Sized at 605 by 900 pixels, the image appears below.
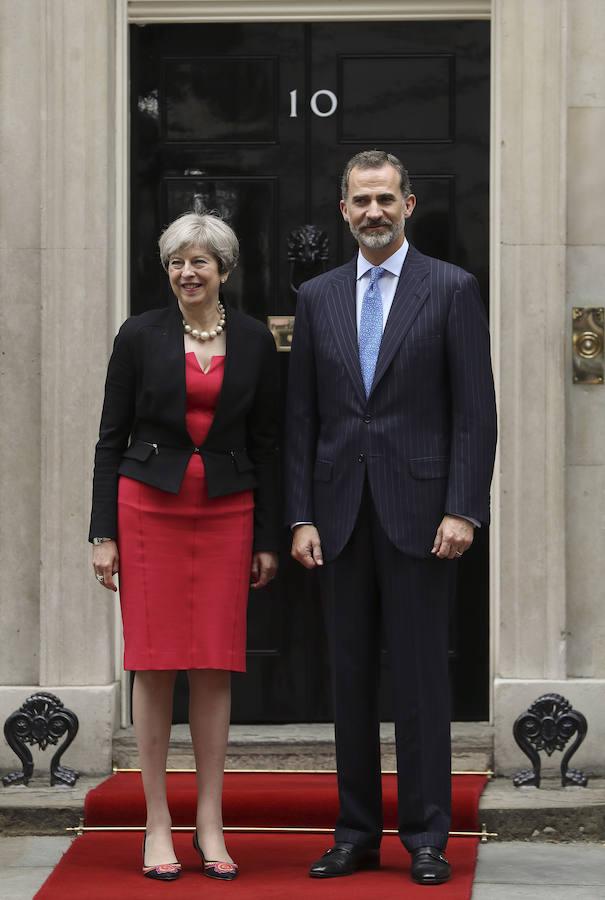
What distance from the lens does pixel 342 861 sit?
5219mm

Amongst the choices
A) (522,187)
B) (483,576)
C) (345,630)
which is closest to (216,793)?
(345,630)

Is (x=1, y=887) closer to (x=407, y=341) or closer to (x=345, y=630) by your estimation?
(x=345, y=630)

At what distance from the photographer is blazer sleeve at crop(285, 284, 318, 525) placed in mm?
5270

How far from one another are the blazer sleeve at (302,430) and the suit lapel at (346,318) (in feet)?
0.34

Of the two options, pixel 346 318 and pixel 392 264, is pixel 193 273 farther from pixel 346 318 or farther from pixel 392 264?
pixel 392 264

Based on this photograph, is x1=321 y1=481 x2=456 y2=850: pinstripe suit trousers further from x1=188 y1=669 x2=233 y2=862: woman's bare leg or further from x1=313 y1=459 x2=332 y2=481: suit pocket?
x1=188 y1=669 x2=233 y2=862: woman's bare leg

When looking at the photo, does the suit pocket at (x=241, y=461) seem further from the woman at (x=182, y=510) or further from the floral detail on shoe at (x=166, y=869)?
the floral detail on shoe at (x=166, y=869)

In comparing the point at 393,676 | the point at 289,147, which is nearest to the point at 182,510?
the point at 393,676

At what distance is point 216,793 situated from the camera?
5.26 meters

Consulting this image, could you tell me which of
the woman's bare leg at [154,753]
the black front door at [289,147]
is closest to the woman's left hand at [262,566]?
the woman's bare leg at [154,753]

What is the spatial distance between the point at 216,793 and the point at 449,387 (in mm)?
1471

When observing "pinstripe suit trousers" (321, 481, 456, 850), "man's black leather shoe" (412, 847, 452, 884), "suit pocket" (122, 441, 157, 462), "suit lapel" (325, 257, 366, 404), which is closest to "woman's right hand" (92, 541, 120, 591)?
"suit pocket" (122, 441, 157, 462)

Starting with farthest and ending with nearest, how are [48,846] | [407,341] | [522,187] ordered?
1. [522,187]
2. [48,846]
3. [407,341]

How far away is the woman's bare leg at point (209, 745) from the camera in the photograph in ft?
17.2
